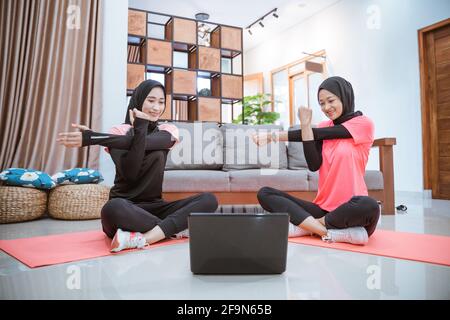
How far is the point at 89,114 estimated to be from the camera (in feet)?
10.8

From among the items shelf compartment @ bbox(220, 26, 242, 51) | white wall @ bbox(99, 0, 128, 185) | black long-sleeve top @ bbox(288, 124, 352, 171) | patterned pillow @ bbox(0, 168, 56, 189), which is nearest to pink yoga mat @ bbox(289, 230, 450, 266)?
black long-sleeve top @ bbox(288, 124, 352, 171)

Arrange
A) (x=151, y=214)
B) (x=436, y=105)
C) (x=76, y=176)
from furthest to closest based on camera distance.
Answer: (x=436, y=105) < (x=76, y=176) < (x=151, y=214)

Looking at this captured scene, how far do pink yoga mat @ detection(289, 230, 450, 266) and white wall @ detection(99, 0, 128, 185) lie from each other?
7.63ft

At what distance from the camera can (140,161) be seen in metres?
1.60

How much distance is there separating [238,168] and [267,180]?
41cm

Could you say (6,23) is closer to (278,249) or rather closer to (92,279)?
(92,279)

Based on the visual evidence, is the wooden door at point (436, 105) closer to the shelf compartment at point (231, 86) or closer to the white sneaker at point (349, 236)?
the shelf compartment at point (231, 86)

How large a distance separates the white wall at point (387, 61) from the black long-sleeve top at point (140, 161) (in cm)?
372

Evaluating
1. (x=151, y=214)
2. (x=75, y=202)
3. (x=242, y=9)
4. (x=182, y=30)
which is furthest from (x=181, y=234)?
(x=242, y=9)

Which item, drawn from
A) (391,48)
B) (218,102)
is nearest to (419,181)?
(391,48)

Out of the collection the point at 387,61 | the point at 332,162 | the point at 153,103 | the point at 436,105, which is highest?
the point at 387,61

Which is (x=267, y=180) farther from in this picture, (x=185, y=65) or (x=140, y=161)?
(x=185, y=65)

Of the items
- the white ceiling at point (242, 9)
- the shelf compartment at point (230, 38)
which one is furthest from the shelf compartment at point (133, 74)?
the white ceiling at point (242, 9)

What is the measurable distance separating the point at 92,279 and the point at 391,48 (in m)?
4.83
